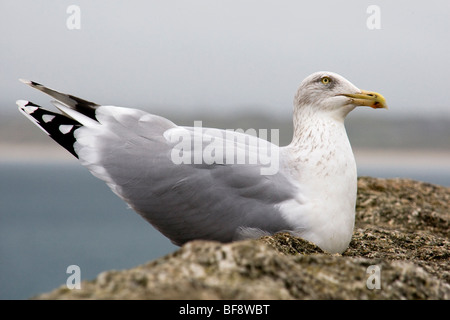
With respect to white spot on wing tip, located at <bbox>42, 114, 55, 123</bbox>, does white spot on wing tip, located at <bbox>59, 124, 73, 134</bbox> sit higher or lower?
lower

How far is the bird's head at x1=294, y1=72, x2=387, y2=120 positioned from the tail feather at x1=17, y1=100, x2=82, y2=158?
2094mm

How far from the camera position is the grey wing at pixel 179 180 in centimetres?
525

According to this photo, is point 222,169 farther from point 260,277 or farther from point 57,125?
point 260,277

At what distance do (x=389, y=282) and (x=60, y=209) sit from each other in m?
123

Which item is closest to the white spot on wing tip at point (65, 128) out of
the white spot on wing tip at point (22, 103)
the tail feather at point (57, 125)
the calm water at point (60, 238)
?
the tail feather at point (57, 125)

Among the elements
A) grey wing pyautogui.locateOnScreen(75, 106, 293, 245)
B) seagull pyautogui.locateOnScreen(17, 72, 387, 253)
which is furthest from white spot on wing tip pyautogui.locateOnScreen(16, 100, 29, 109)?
grey wing pyautogui.locateOnScreen(75, 106, 293, 245)

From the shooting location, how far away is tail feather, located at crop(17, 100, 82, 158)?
575 centimetres

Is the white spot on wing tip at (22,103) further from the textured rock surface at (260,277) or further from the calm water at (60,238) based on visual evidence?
the calm water at (60,238)

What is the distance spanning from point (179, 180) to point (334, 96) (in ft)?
5.46

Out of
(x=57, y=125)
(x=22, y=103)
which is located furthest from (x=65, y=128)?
(x=22, y=103)

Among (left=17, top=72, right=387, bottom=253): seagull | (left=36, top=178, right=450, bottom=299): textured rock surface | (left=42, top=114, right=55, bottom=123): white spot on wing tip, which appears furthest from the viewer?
(left=42, top=114, right=55, bottom=123): white spot on wing tip

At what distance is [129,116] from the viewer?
5.75 meters

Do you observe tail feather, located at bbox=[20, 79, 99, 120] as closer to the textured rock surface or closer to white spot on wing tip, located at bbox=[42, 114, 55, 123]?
white spot on wing tip, located at bbox=[42, 114, 55, 123]
